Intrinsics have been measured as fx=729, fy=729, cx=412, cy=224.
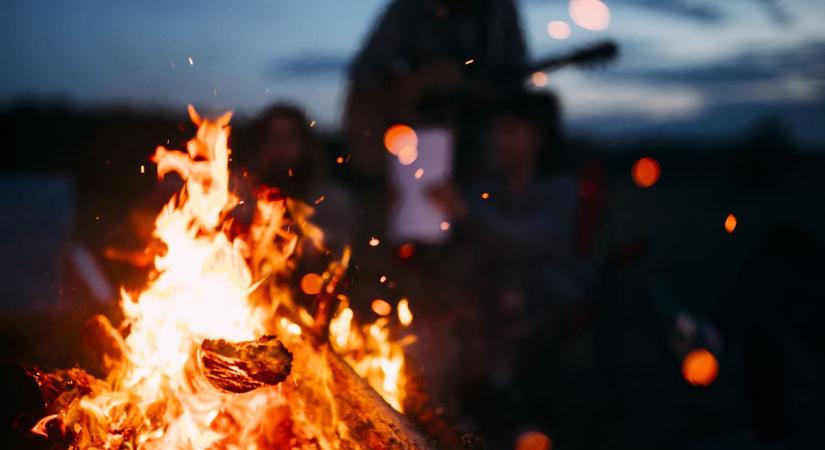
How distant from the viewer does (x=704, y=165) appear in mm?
49344

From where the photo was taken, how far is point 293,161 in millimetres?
4902

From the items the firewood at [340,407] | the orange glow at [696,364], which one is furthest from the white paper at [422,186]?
the firewood at [340,407]

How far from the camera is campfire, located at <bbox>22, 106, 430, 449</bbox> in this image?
2523 mm

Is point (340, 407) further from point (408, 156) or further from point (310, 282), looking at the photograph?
point (408, 156)

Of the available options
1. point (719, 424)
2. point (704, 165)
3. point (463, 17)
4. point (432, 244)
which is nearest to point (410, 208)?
point (432, 244)

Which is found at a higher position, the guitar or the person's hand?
the guitar

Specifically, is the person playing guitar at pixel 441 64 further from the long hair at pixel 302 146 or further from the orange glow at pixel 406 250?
the long hair at pixel 302 146

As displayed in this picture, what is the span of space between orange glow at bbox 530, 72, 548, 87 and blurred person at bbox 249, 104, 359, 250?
1.87 meters

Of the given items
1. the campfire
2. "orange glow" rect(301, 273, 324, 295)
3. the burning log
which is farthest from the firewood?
"orange glow" rect(301, 273, 324, 295)

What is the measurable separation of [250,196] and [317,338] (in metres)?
1.90

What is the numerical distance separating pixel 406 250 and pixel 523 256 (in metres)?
0.88

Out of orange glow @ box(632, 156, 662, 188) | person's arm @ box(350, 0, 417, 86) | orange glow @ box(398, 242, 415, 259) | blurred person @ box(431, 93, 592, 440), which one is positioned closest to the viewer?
blurred person @ box(431, 93, 592, 440)

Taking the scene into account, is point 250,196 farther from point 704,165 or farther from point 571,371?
point 704,165

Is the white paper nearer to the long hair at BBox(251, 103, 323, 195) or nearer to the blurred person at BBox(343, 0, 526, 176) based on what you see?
the long hair at BBox(251, 103, 323, 195)
